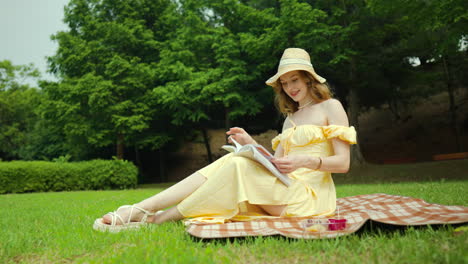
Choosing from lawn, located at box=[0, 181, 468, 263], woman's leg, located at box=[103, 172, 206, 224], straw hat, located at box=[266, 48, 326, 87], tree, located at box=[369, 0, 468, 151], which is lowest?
lawn, located at box=[0, 181, 468, 263]

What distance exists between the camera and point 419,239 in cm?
227

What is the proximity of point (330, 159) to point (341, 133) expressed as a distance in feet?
0.85

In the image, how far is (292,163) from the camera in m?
3.03

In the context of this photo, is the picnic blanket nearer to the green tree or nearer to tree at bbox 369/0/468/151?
tree at bbox 369/0/468/151

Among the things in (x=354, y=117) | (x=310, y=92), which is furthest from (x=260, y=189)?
(x=354, y=117)

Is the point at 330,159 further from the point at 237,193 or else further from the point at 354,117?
the point at 354,117

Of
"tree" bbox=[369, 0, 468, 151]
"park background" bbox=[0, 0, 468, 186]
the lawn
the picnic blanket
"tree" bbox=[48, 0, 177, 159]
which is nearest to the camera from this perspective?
the lawn

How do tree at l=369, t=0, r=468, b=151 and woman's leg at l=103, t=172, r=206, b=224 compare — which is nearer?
woman's leg at l=103, t=172, r=206, b=224

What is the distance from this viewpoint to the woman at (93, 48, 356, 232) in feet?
10.2

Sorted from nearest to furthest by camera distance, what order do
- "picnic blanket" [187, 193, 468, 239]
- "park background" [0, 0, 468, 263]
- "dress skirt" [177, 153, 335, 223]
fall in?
"picnic blanket" [187, 193, 468, 239], "dress skirt" [177, 153, 335, 223], "park background" [0, 0, 468, 263]

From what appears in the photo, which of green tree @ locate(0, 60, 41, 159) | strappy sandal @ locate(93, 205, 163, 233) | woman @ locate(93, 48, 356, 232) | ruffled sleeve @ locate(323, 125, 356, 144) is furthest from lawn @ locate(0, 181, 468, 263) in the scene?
green tree @ locate(0, 60, 41, 159)

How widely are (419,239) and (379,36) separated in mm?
14648

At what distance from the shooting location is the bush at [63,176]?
15023mm

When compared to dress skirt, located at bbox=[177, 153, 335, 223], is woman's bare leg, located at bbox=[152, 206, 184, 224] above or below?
below
